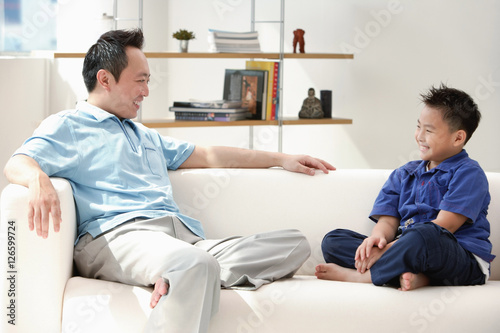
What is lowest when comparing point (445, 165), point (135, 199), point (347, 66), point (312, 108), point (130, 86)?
point (135, 199)

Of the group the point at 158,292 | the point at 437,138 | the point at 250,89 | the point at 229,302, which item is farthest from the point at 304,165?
the point at 250,89

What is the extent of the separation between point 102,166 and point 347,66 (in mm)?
2427

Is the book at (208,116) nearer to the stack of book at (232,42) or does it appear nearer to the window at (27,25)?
the stack of book at (232,42)

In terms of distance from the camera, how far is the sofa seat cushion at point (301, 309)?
1.80 m

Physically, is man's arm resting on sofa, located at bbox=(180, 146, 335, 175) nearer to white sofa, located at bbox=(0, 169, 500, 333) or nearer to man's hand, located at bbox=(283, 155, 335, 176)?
man's hand, located at bbox=(283, 155, 335, 176)

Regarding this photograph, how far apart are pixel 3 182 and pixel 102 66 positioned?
89.2 inches

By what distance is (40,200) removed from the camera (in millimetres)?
1759

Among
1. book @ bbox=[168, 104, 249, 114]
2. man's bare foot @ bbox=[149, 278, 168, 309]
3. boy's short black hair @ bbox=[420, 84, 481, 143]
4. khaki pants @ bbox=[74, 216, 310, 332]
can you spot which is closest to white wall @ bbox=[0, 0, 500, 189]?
book @ bbox=[168, 104, 249, 114]

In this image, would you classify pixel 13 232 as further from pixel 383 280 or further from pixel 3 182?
pixel 3 182

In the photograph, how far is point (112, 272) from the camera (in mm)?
1916

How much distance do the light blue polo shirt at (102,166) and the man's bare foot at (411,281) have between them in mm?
653

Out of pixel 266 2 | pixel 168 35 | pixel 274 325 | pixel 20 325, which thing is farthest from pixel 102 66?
pixel 168 35

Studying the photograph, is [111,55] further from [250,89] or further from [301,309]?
[250,89]

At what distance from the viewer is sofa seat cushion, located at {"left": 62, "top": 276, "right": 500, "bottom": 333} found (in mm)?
1802
